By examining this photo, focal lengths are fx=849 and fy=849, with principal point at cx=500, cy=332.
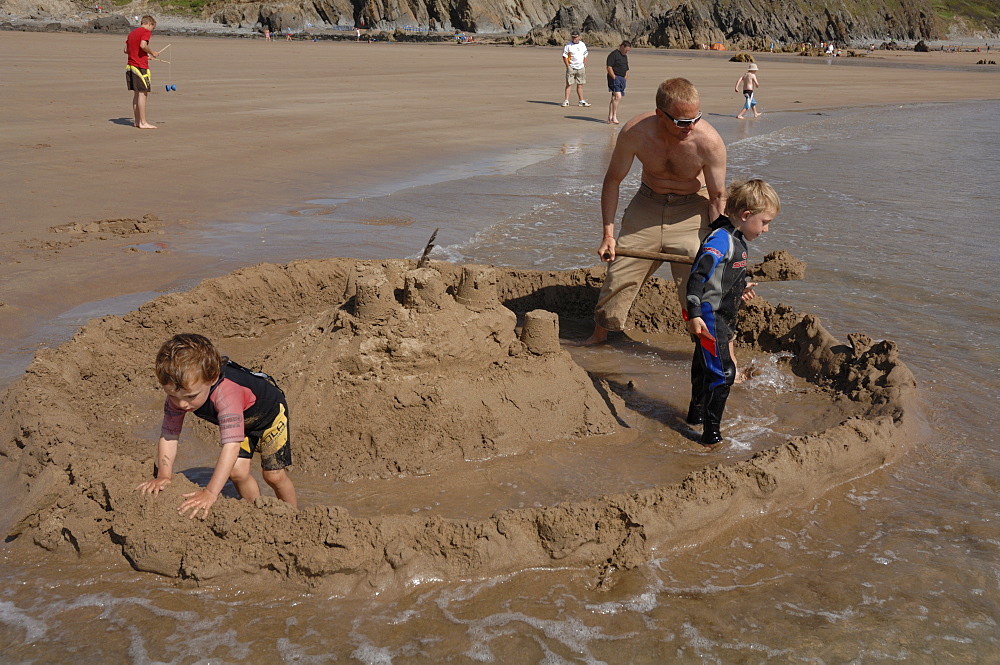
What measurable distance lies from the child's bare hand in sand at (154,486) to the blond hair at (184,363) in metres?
0.43

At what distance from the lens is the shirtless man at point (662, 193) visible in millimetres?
4410

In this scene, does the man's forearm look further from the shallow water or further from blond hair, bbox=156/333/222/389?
blond hair, bbox=156/333/222/389

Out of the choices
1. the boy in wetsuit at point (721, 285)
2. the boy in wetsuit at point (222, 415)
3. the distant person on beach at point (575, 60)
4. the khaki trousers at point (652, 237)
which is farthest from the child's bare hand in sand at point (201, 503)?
the distant person on beach at point (575, 60)

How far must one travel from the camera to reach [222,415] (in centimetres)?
303

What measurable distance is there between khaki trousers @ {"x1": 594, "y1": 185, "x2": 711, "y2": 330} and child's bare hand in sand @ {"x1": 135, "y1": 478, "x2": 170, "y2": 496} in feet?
8.90

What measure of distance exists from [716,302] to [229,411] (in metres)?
2.17

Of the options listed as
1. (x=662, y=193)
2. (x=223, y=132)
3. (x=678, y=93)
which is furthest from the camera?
(x=223, y=132)

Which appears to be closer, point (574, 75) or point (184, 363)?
point (184, 363)

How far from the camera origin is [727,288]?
12.7 feet

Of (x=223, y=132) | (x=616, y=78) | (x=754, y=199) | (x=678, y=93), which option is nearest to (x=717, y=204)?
(x=678, y=93)

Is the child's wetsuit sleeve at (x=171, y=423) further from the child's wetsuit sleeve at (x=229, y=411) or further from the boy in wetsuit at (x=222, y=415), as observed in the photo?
the child's wetsuit sleeve at (x=229, y=411)

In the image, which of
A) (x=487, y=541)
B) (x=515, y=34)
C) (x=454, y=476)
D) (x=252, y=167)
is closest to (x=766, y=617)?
(x=487, y=541)

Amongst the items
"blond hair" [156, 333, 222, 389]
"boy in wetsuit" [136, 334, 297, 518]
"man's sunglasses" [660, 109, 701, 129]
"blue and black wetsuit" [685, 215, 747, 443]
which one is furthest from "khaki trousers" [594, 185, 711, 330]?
"blond hair" [156, 333, 222, 389]

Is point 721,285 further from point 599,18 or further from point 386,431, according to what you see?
point 599,18
